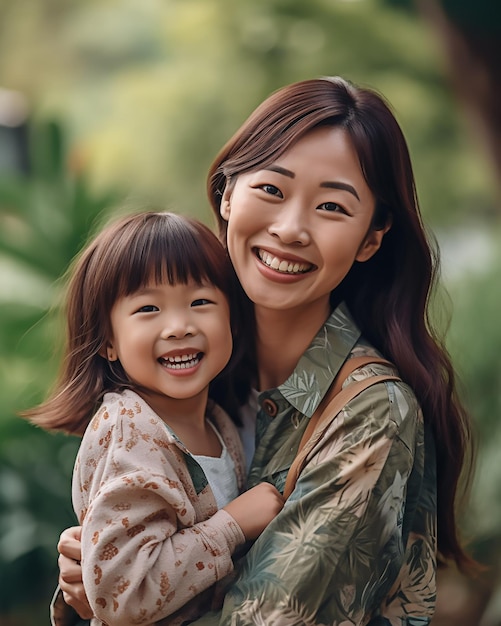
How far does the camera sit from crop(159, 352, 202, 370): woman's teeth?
5.84 ft

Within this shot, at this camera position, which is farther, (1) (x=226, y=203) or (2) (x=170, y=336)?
(1) (x=226, y=203)

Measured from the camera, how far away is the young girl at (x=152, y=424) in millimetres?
1605

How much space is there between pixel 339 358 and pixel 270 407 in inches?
7.2

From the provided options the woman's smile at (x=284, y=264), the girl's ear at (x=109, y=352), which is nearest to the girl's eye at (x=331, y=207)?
the woman's smile at (x=284, y=264)

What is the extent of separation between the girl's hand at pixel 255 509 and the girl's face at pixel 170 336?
220mm

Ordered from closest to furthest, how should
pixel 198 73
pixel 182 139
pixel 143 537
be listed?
pixel 143 537
pixel 182 139
pixel 198 73

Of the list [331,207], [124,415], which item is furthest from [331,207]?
[124,415]

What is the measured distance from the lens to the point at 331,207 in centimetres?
180

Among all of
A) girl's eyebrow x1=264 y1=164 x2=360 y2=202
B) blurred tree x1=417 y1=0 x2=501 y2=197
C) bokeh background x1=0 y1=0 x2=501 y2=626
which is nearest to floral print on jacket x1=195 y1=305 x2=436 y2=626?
girl's eyebrow x1=264 y1=164 x2=360 y2=202

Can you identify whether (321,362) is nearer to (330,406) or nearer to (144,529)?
(330,406)

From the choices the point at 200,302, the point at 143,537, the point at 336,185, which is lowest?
the point at 143,537

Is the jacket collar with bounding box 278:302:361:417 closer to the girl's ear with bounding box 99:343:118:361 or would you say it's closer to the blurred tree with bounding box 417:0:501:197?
the girl's ear with bounding box 99:343:118:361

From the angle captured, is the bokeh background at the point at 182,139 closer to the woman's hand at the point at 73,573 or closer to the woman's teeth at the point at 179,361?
the woman's hand at the point at 73,573

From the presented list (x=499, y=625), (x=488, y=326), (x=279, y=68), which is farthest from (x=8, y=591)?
(x=279, y=68)
